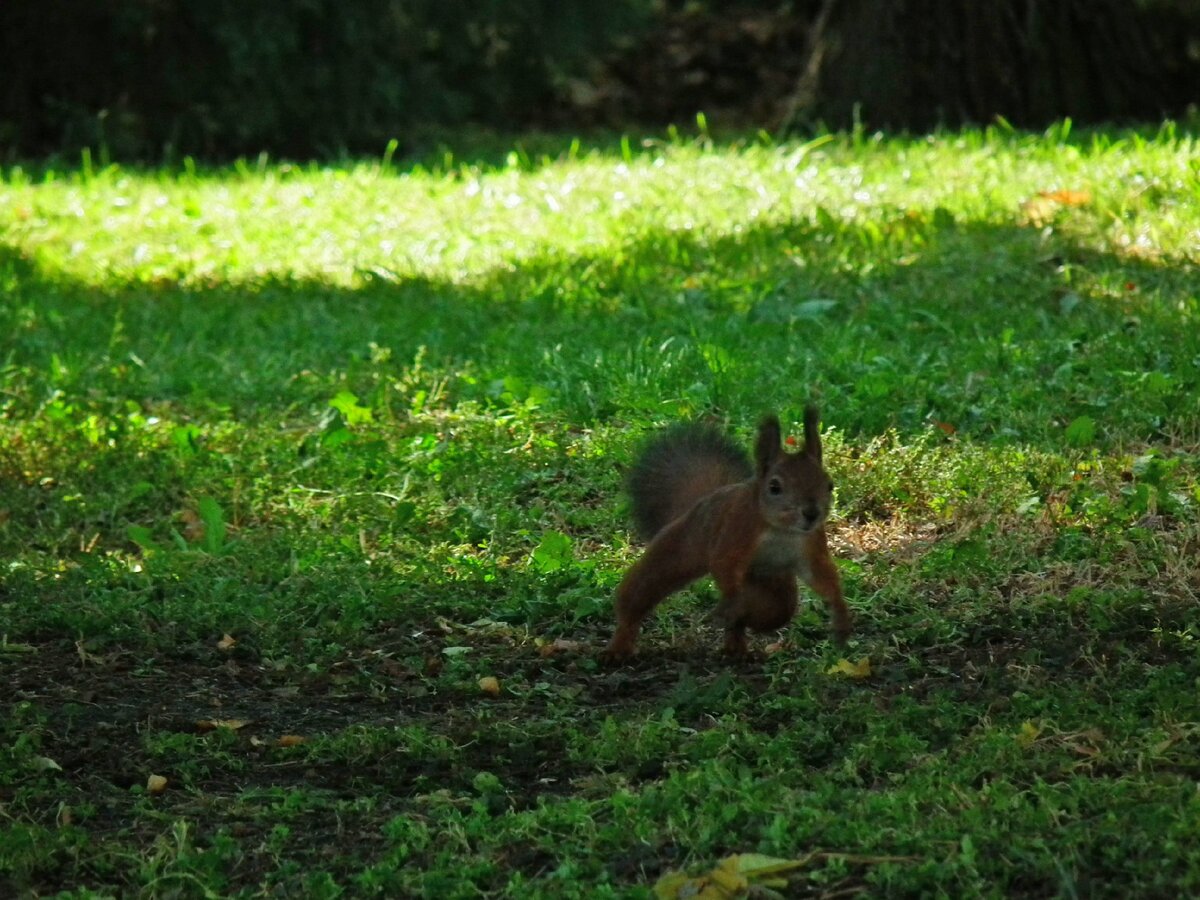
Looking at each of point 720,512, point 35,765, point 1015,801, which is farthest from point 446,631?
point 1015,801

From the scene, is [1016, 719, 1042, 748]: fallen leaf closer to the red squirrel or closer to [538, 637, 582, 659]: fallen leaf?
the red squirrel

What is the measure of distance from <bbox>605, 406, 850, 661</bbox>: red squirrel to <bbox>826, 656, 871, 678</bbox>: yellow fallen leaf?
0.09 meters

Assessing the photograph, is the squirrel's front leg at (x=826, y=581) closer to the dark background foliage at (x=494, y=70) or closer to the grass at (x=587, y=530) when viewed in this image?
the grass at (x=587, y=530)

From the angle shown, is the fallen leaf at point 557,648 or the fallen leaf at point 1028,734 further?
the fallen leaf at point 557,648

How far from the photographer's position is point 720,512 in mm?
4621

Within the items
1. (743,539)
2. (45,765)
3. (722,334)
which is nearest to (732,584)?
(743,539)

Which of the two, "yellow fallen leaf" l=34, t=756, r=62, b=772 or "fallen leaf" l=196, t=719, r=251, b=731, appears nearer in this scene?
"yellow fallen leaf" l=34, t=756, r=62, b=772

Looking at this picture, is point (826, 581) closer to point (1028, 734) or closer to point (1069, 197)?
point (1028, 734)

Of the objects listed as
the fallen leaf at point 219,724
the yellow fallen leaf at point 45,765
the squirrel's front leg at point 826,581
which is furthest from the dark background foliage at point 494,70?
the yellow fallen leaf at point 45,765

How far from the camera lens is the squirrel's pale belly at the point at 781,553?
448cm

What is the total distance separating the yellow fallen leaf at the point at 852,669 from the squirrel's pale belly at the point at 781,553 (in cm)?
26

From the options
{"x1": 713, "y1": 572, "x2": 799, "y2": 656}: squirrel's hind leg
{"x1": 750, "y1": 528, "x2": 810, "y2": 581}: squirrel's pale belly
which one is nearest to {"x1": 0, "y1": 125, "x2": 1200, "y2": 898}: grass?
{"x1": 713, "y1": 572, "x2": 799, "y2": 656}: squirrel's hind leg

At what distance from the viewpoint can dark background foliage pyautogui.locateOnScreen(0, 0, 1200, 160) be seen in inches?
437

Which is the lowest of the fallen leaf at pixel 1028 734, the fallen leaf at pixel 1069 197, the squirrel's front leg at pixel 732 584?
the fallen leaf at pixel 1028 734
